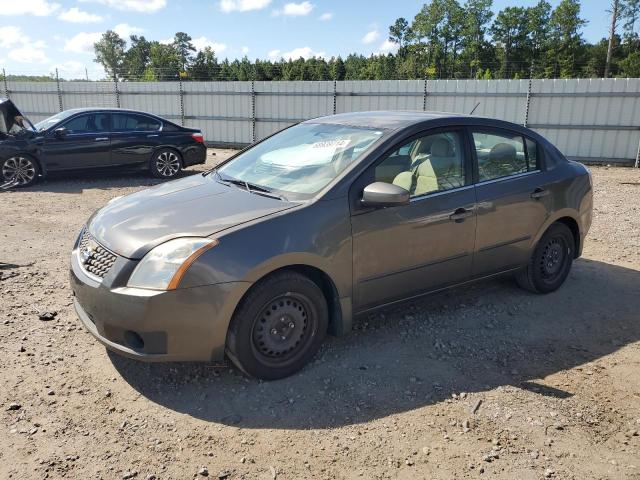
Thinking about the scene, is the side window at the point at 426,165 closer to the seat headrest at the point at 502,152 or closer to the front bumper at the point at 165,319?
the seat headrest at the point at 502,152

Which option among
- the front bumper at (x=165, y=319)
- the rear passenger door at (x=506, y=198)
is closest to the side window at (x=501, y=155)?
the rear passenger door at (x=506, y=198)

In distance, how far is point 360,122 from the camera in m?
4.29

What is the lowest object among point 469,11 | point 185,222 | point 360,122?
point 185,222

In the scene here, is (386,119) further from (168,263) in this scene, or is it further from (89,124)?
(89,124)

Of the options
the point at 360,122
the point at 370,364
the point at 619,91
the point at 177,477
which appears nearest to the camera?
the point at 177,477

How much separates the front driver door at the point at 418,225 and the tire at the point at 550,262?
0.98 m

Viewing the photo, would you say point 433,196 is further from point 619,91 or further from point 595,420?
point 619,91

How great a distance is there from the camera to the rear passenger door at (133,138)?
10.8 m

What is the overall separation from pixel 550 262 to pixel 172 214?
353 centimetres

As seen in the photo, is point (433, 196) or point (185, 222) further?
point (433, 196)

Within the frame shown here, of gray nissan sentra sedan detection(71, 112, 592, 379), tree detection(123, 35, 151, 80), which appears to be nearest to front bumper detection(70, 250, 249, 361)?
gray nissan sentra sedan detection(71, 112, 592, 379)

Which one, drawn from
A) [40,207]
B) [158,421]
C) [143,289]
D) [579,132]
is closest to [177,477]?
[158,421]

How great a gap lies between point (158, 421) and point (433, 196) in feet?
8.02

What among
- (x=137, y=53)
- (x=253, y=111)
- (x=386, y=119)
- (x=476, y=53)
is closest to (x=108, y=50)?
(x=137, y=53)
